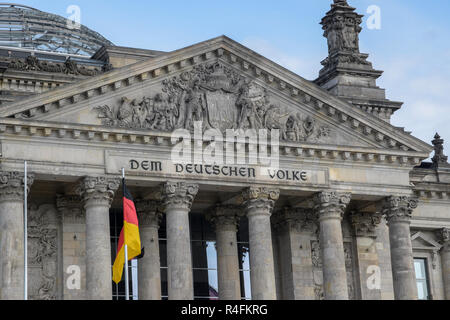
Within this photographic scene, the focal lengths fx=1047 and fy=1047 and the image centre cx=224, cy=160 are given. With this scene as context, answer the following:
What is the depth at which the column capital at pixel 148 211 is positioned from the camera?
47969mm

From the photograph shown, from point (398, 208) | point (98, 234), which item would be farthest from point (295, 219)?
point (98, 234)

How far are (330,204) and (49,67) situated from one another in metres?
16.8

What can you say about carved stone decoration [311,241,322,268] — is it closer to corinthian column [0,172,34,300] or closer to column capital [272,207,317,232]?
column capital [272,207,317,232]

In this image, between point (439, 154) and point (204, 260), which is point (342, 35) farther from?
point (204, 260)

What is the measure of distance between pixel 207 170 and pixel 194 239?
5793 mm

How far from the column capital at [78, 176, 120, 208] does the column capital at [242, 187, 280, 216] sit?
6246mm

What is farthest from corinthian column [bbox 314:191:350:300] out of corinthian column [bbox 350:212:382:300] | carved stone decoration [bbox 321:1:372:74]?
carved stone decoration [bbox 321:1:372:74]

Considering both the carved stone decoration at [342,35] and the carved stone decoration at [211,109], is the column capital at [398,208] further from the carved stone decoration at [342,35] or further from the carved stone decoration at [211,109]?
the carved stone decoration at [342,35]

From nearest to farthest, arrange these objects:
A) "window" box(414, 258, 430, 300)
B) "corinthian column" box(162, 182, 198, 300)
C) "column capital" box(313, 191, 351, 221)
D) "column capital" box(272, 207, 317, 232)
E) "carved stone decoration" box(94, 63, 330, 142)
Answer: "corinthian column" box(162, 182, 198, 300), "carved stone decoration" box(94, 63, 330, 142), "column capital" box(313, 191, 351, 221), "column capital" box(272, 207, 317, 232), "window" box(414, 258, 430, 300)

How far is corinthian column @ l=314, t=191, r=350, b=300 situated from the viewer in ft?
156

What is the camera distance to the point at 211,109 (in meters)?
46.9

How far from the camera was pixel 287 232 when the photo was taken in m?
51.2

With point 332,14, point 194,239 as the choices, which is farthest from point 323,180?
point 332,14

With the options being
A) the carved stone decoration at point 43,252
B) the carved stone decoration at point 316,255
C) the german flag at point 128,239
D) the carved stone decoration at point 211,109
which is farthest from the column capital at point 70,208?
the carved stone decoration at point 316,255
